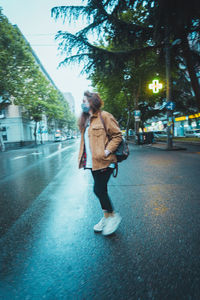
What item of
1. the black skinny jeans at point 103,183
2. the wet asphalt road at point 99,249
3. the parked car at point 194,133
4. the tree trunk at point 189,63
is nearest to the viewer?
the wet asphalt road at point 99,249

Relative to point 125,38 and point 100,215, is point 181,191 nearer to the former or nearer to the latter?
point 100,215

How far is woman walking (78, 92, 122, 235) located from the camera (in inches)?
97.1

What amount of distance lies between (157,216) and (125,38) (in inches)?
416

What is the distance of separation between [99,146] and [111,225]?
1.07 m

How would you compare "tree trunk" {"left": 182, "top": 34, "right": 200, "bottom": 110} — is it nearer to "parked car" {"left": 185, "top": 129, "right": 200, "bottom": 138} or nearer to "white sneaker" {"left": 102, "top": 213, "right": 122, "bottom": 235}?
"white sneaker" {"left": 102, "top": 213, "right": 122, "bottom": 235}

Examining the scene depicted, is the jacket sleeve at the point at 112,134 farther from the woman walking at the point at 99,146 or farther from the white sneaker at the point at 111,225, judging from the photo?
the white sneaker at the point at 111,225

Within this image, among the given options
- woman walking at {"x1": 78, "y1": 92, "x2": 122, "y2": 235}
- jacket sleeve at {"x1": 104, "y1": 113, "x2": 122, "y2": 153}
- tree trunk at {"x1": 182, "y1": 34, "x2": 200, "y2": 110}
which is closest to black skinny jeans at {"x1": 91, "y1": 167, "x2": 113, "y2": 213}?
woman walking at {"x1": 78, "y1": 92, "x2": 122, "y2": 235}

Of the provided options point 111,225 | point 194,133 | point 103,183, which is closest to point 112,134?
point 103,183

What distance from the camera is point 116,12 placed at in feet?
28.9

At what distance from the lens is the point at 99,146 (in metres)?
2.47

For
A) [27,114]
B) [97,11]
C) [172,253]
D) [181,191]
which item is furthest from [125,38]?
[27,114]

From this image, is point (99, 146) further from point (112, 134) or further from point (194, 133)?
point (194, 133)

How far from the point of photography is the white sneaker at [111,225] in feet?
8.55

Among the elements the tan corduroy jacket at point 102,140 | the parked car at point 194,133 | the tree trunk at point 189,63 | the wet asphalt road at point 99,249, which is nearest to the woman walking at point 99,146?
the tan corduroy jacket at point 102,140
